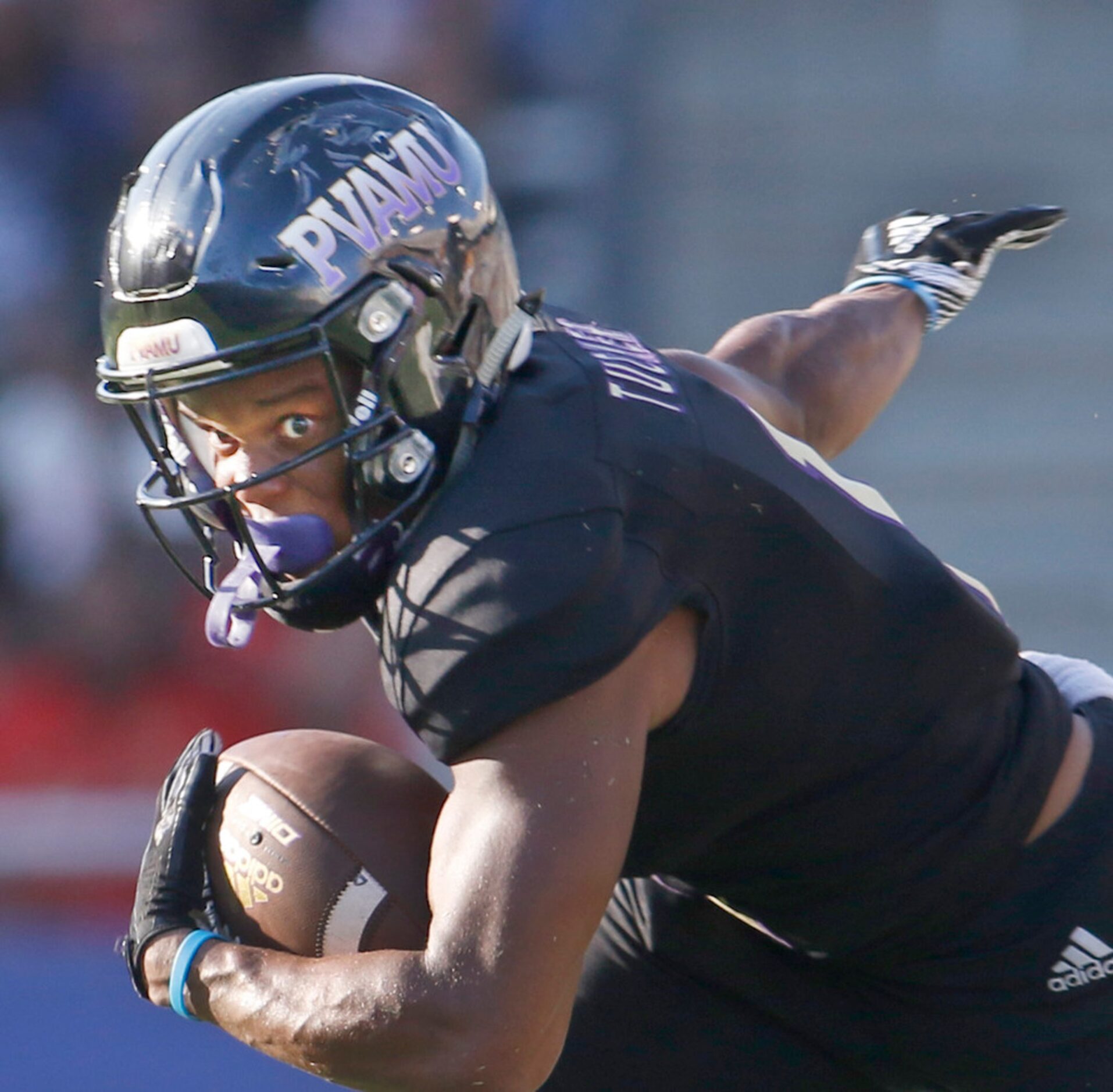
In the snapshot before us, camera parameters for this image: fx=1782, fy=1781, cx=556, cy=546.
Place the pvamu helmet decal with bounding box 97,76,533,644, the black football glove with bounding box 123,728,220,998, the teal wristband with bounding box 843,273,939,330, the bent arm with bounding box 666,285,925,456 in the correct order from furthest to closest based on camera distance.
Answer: the teal wristband with bounding box 843,273,939,330 < the bent arm with bounding box 666,285,925,456 < the black football glove with bounding box 123,728,220,998 < the pvamu helmet decal with bounding box 97,76,533,644

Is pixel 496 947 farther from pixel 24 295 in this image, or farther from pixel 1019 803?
pixel 24 295

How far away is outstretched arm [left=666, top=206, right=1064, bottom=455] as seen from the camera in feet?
8.27

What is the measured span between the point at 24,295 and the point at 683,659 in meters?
3.11

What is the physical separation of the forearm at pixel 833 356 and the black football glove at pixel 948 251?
0.23 ft

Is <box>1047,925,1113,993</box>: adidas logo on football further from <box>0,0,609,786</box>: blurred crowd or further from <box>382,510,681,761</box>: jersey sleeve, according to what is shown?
<box>0,0,609,786</box>: blurred crowd

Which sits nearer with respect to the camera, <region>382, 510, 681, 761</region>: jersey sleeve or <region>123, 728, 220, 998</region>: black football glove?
<region>382, 510, 681, 761</region>: jersey sleeve

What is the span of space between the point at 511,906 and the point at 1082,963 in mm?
796

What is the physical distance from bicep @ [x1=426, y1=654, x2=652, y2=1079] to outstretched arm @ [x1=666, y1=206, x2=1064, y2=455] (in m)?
0.80

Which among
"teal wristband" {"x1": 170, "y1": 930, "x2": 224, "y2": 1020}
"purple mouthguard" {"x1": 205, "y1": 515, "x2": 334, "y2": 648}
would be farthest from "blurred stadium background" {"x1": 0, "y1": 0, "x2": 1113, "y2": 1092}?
"purple mouthguard" {"x1": 205, "y1": 515, "x2": 334, "y2": 648}

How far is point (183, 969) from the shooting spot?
1.89 meters

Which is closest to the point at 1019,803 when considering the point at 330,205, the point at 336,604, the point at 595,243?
the point at 336,604

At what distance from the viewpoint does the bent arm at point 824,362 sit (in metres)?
2.47

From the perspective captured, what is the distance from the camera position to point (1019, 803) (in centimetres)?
204

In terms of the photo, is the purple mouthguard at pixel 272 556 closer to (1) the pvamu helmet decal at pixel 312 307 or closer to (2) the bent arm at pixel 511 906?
(1) the pvamu helmet decal at pixel 312 307
